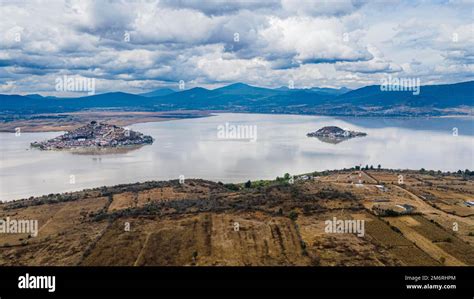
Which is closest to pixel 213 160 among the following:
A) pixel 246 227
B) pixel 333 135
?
pixel 246 227

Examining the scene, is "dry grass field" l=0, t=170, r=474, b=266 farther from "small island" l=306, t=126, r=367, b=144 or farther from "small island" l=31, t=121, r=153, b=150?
"small island" l=306, t=126, r=367, b=144

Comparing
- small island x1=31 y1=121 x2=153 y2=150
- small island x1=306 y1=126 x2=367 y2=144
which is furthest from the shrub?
small island x1=306 y1=126 x2=367 y2=144

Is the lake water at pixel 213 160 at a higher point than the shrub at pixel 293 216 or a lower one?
higher

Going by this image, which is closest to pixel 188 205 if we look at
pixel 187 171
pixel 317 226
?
pixel 317 226

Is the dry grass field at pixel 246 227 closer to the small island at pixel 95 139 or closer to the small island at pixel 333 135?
the small island at pixel 95 139

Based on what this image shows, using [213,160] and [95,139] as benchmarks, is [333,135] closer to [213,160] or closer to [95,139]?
[213,160]

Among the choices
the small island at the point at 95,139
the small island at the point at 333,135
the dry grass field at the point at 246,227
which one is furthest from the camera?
the small island at the point at 333,135

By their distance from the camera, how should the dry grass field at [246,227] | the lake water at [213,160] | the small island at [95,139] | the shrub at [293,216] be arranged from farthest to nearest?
the small island at [95,139] → the lake water at [213,160] → the shrub at [293,216] → the dry grass field at [246,227]

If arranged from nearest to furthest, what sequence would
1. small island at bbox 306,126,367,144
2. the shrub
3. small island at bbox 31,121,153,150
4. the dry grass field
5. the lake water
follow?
the dry grass field, the shrub, the lake water, small island at bbox 31,121,153,150, small island at bbox 306,126,367,144

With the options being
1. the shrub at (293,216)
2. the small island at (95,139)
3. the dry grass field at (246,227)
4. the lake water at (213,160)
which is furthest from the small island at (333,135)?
the shrub at (293,216)
